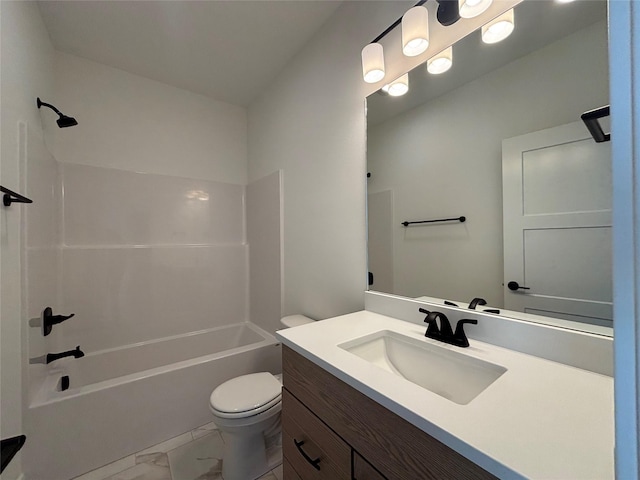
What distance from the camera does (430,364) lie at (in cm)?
88

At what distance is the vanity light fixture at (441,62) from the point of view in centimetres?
105

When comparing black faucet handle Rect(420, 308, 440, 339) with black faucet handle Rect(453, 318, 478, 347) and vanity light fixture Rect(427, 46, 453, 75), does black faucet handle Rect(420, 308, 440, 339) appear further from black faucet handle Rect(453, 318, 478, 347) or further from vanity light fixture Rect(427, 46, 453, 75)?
vanity light fixture Rect(427, 46, 453, 75)

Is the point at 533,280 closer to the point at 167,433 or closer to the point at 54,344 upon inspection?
the point at 167,433

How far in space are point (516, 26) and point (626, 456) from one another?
3.94 feet

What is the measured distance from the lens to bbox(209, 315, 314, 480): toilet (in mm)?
1224

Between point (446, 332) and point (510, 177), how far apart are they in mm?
609

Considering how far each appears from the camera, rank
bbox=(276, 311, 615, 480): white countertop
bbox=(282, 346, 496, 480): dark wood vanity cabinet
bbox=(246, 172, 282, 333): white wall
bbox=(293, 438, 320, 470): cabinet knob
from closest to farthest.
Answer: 1. bbox=(276, 311, 615, 480): white countertop
2. bbox=(282, 346, 496, 480): dark wood vanity cabinet
3. bbox=(293, 438, 320, 470): cabinet knob
4. bbox=(246, 172, 282, 333): white wall

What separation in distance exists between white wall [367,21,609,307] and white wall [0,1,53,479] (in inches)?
63.1


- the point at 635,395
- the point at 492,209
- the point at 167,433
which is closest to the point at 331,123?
the point at 492,209

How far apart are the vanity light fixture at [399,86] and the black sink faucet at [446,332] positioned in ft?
3.43

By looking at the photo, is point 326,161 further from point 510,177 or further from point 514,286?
point 514,286

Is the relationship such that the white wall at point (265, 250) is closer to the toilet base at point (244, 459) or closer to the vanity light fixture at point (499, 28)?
the toilet base at point (244, 459)

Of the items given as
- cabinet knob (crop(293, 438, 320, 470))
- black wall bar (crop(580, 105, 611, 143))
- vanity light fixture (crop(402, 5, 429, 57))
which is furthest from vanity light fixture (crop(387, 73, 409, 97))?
cabinet knob (crop(293, 438, 320, 470))

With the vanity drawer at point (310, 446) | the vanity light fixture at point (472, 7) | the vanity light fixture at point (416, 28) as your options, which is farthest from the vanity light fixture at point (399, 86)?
the vanity drawer at point (310, 446)
